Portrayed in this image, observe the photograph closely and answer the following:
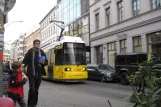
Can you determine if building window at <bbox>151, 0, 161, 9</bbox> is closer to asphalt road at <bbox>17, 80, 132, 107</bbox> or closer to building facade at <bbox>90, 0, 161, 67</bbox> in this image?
Answer: building facade at <bbox>90, 0, 161, 67</bbox>

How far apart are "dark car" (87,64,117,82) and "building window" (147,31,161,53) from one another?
3.98 metres

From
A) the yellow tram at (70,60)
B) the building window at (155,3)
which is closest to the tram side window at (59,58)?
the yellow tram at (70,60)

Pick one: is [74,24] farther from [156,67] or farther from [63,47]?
[156,67]

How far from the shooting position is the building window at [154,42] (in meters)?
23.6

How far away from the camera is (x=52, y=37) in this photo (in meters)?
63.3

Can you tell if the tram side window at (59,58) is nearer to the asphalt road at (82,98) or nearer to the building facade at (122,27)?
the asphalt road at (82,98)

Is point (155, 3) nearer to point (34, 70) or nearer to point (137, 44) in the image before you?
point (137, 44)

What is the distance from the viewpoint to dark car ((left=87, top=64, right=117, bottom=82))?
22344mm

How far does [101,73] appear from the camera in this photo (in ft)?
75.5

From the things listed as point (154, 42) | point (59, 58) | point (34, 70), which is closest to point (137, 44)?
point (154, 42)

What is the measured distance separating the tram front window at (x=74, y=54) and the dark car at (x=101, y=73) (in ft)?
10.7

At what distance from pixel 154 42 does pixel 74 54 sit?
27.0 feet

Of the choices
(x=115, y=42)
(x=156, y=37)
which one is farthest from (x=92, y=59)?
(x=156, y=37)

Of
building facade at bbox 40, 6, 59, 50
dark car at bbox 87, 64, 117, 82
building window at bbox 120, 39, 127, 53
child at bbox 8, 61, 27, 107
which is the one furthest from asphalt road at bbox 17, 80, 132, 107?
building facade at bbox 40, 6, 59, 50
